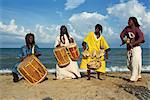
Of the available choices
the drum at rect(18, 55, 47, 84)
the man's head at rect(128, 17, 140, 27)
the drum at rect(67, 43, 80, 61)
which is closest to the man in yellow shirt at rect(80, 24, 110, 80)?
the drum at rect(67, 43, 80, 61)

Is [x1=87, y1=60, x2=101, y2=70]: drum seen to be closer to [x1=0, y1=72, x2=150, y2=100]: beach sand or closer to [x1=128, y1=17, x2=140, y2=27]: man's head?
[x1=0, y1=72, x2=150, y2=100]: beach sand

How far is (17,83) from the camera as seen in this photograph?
939 cm

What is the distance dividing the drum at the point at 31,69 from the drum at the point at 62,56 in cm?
62

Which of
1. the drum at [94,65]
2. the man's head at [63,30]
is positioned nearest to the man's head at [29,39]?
the man's head at [63,30]

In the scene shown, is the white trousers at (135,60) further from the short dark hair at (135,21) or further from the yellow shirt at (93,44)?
the yellow shirt at (93,44)

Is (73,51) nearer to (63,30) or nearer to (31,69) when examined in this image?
(63,30)

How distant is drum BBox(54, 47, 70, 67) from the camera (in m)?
9.45

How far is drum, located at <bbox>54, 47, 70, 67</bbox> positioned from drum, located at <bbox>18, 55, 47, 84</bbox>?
622 millimetres

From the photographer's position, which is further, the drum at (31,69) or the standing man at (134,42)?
the standing man at (134,42)

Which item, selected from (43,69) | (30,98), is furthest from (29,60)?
(30,98)

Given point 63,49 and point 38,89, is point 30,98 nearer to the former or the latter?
point 38,89

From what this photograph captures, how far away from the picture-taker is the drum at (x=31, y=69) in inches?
353

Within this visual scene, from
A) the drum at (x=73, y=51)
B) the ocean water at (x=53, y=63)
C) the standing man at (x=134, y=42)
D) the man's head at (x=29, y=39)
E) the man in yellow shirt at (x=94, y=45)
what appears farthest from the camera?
the ocean water at (x=53, y=63)

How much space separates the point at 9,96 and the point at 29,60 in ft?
5.53
